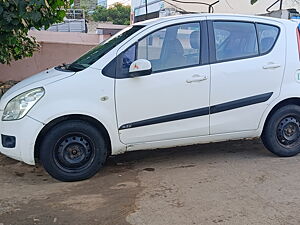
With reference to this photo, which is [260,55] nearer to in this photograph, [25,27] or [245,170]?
[245,170]

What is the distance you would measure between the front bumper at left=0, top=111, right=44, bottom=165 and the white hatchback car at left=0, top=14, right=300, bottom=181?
1 cm

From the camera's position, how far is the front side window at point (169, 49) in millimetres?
4555

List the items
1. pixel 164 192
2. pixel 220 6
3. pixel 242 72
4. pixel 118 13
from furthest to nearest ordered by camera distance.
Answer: pixel 118 13 → pixel 220 6 → pixel 242 72 → pixel 164 192

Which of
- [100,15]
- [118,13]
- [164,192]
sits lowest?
[164,192]

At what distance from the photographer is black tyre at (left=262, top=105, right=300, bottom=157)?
5027 millimetres

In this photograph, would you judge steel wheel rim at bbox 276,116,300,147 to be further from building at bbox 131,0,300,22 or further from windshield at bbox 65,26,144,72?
building at bbox 131,0,300,22

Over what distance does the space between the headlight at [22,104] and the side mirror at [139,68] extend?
3.42 feet

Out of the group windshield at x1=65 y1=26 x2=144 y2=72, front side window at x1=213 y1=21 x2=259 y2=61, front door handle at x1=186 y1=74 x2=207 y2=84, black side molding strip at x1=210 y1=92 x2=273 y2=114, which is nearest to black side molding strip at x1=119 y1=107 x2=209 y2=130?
black side molding strip at x1=210 y1=92 x2=273 y2=114

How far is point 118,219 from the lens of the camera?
3.46 meters

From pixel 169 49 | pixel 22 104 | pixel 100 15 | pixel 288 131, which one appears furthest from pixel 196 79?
pixel 100 15

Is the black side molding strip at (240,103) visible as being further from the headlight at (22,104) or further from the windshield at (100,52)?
the headlight at (22,104)

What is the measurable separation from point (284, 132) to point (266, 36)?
52.2 inches

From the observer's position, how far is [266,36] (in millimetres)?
5023

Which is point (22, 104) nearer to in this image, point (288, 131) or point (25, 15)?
point (25, 15)
